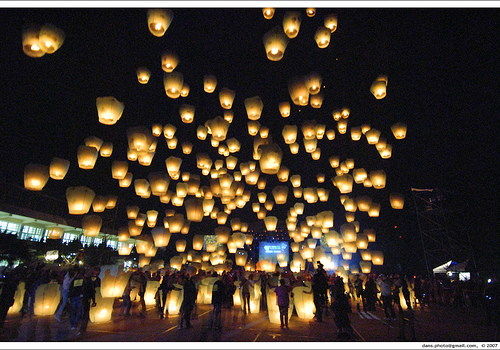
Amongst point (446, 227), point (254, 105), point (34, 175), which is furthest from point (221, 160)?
point (446, 227)

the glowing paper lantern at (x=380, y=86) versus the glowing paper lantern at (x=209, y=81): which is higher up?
the glowing paper lantern at (x=209, y=81)

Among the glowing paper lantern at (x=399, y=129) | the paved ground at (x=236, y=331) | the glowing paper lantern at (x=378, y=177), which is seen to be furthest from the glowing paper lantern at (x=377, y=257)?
the glowing paper lantern at (x=399, y=129)

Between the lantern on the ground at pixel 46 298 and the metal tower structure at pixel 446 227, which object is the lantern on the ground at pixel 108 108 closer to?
the lantern on the ground at pixel 46 298

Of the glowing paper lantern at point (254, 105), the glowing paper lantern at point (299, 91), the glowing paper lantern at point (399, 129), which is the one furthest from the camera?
the glowing paper lantern at point (399, 129)

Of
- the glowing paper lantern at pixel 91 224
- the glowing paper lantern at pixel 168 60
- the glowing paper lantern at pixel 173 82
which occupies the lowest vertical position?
the glowing paper lantern at pixel 91 224

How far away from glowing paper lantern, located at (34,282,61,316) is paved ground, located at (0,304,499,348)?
19 cm

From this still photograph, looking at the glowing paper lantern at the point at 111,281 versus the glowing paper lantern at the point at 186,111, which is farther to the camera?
the glowing paper lantern at the point at 186,111

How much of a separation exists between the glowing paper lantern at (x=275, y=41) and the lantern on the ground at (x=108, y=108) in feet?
13.9

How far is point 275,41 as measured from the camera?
23.8 ft

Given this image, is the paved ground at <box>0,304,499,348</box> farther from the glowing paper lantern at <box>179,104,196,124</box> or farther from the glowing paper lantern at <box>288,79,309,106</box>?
the glowing paper lantern at <box>179,104,196,124</box>

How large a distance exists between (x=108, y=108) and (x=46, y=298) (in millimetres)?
5497

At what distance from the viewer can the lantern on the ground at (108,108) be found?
7.95 m

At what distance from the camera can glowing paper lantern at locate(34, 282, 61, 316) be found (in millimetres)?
8172

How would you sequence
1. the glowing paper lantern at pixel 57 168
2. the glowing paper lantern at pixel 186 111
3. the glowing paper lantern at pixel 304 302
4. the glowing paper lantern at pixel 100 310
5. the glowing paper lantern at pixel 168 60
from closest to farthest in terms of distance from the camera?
the glowing paper lantern at pixel 100 310
the glowing paper lantern at pixel 304 302
the glowing paper lantern at pixel 168 60
the glowing paper lantern at pixel 57 168
the glowing paper lantern at pixel 186 111
